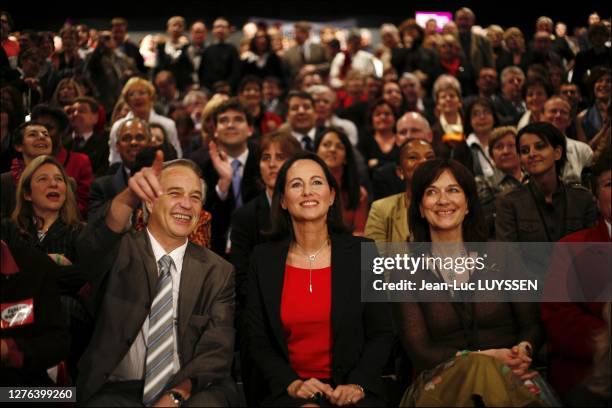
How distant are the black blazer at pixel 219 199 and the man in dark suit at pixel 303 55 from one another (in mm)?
4913

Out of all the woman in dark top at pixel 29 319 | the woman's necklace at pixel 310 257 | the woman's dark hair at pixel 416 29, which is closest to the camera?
the woman in dark top at pixel 29 319

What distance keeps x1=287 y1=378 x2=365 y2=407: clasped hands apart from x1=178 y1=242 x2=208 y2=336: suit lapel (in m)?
0.44

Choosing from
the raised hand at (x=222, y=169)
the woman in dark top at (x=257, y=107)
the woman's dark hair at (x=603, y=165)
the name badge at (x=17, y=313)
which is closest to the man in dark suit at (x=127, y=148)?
the raised hand at (x=222, y=169)

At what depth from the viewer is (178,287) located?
3.07 meters

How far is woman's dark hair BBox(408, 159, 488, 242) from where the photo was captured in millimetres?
3408

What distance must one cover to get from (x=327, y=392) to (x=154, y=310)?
0.66m

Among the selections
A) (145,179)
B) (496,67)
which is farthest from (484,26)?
(145,179)

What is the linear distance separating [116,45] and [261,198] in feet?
14.6

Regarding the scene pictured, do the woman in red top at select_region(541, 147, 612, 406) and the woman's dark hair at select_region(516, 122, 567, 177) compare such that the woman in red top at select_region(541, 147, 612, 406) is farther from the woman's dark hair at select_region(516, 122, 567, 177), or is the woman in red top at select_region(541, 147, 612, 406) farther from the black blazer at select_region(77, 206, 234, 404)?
the black blazer at select_region(77, 206, 234, 404)

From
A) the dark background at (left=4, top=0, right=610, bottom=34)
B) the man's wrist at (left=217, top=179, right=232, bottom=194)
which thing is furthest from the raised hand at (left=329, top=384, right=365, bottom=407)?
the dark background at (left=4, top=0, right=610, bottom=34)

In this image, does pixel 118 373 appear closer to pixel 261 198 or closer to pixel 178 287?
pixel 178 287

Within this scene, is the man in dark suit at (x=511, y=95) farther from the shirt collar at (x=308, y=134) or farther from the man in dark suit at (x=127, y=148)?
the man in dark suit at (x=127, y=148)

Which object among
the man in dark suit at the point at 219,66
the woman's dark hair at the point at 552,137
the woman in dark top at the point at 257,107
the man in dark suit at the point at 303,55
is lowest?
the woman's dark hair at the point at 552,137

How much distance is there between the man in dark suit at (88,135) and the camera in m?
5.45
